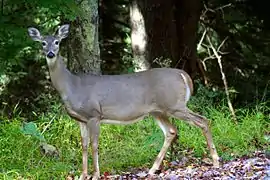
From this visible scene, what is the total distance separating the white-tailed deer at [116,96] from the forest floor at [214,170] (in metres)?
0.19

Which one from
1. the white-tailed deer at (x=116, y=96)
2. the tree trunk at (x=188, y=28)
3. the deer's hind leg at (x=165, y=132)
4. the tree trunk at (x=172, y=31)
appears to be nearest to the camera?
the white-tailed deer at (x=116, y=96)

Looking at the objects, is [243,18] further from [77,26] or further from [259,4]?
[77,26]

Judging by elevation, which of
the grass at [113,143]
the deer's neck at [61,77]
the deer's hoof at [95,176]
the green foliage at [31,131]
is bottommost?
the grass at [113,143]

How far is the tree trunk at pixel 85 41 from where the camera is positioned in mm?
8727

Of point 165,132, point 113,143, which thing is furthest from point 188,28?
point 165,132

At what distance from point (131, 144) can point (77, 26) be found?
67.6 inches

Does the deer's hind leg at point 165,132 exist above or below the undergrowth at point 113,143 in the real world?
above

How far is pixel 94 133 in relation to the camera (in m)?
6.91

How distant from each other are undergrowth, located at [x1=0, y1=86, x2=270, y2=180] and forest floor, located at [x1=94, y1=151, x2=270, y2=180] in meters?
0.29

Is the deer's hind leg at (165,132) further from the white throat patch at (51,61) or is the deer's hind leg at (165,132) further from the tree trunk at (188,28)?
the tree trunk at (188,28)

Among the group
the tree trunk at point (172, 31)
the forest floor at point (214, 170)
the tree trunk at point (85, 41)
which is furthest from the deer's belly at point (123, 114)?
the tree trunk at point (172, 31)

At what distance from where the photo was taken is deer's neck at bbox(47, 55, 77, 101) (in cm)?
702

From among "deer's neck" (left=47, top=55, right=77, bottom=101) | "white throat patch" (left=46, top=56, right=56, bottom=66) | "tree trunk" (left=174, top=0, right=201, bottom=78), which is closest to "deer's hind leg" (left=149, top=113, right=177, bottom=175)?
"deer's neck" (left=47, top=55, right=77, bottom=101)

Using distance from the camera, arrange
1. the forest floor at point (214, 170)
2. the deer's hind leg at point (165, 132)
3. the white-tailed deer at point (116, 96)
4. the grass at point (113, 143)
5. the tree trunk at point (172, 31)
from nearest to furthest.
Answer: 1. the forest floor at point (214, 170)
2. the white-tailed deer at point (116, 96)
3. the deer's hind leg at point (165, 132)
4. the grass at point (113, 143)
5. the tree trunk at point (172, 31)
